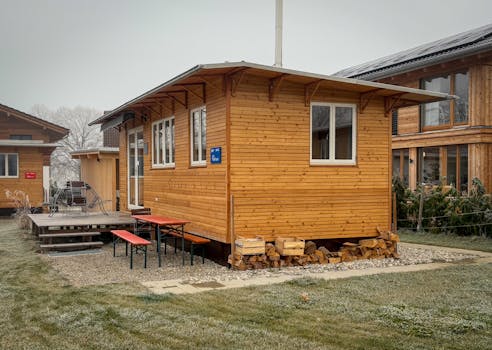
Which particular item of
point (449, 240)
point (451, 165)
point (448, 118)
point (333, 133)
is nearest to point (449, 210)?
point (449, 240)

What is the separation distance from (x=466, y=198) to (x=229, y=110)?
783 centimetres

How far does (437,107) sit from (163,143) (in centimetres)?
995

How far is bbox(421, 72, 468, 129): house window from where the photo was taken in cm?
1664

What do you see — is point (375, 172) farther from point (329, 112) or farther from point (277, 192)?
point (277, 192)

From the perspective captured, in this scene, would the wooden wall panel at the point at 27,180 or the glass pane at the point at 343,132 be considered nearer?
the glass pane at the point at 343,132

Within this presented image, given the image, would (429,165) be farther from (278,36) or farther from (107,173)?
(107,173)

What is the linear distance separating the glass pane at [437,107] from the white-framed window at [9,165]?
52.2 ft

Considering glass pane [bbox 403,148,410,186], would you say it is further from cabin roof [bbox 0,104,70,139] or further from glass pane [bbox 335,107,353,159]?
cabin roof [bbox 0,104,70,139]

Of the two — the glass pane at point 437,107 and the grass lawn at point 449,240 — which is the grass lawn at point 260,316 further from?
the glass pane at point 437,107

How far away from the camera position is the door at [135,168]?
14500 mm

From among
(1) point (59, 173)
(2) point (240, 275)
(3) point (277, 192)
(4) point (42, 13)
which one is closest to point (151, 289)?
(2) point (240, 275)

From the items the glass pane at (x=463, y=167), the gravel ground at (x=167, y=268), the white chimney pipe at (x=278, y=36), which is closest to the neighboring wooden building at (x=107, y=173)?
the gravel ground at (x=167, y=268)

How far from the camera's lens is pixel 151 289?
723cm

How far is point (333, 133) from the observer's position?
9.86 meters
